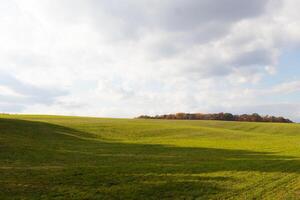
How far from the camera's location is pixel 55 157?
3119cm

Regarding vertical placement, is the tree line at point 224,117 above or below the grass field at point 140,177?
above

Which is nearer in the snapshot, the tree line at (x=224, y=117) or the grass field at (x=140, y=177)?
the grass field at (x=140, y=177)

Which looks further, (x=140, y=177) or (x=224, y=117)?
(x=224, y=117)

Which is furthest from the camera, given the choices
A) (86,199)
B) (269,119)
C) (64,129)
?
(269,119)

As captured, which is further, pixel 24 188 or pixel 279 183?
pixel 279 183

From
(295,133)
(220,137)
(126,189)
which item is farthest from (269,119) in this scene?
(126,189)

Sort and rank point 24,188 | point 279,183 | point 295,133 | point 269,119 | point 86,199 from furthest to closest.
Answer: point 269,119, point 295,133, point 279,183, point 24,188, point 86,199

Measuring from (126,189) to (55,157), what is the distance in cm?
1327

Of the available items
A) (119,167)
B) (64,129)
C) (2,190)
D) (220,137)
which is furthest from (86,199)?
(220,137)

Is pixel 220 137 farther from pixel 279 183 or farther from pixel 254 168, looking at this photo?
pixel 279 183

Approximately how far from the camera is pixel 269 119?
519 feet

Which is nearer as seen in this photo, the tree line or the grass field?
the grass field

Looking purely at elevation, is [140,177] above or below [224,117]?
below

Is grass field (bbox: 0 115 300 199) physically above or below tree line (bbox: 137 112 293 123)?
below
